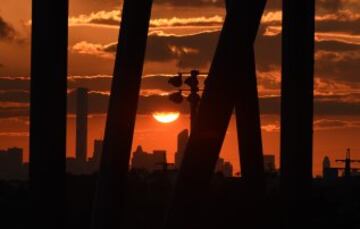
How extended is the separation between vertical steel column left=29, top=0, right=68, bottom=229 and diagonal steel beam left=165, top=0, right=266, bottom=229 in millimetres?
1748

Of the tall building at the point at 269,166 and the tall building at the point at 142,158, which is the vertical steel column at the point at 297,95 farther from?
the tall building at the point at 142,158

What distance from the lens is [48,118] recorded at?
16.0 m

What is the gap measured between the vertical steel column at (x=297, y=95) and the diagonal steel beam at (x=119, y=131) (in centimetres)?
314

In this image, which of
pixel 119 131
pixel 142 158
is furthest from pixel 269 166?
pixel 142 158

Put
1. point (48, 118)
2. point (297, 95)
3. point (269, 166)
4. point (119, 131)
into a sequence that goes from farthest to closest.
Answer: point (269, 166) → point (119, 131) → point (297, 95) → point (48, 118)

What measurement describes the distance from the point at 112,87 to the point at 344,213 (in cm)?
1056

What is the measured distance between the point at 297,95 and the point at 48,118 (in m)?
5.09

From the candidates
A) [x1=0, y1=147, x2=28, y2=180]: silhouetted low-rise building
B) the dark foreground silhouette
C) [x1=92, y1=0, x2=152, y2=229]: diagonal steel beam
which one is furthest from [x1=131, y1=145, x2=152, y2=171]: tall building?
[x1=92, y1=0, x2=152, y2=229]: diagonal steel beam

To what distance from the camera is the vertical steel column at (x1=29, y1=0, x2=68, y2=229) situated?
631 inches

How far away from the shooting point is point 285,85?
1948 centimetres

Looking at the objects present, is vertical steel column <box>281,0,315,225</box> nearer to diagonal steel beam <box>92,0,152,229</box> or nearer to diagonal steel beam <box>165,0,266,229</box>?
diagonal steel beam <box>92,0,152,229</box>

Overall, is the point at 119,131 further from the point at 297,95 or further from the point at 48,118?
the point at 48,118

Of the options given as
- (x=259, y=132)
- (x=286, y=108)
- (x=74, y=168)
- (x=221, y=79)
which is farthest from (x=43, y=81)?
(x=74, y=168)

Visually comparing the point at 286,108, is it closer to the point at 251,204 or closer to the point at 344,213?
the point at 251,204
